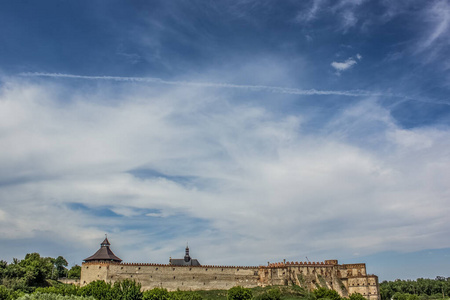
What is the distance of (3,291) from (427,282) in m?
129

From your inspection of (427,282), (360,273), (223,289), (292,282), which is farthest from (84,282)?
(427,282)

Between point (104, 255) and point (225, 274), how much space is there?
80.8 ft

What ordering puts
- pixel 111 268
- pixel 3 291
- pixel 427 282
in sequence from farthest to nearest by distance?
pixel 427 282 < pixel 111 268 < pixel 3 291

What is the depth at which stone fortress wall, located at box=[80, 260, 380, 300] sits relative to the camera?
7388 cm

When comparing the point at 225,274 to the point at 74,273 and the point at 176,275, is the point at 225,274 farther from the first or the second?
the point at 74,273

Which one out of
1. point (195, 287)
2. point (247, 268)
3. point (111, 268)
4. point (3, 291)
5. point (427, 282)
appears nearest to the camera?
point (3, 291)

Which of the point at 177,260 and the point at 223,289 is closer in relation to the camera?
the point at 223,289

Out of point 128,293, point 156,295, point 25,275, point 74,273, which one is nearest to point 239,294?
point 156,295

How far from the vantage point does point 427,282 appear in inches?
5251

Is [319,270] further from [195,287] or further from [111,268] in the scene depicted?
[111,268]

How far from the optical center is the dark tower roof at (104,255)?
3033 inches

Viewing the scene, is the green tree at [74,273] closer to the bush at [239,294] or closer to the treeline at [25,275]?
the treeline at [25,275]

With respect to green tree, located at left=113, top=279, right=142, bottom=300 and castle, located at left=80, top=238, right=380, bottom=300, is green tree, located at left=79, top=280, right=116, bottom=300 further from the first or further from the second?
castle, located at left=80, top=238, right=380, bottom=300

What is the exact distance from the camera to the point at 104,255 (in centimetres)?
7794
